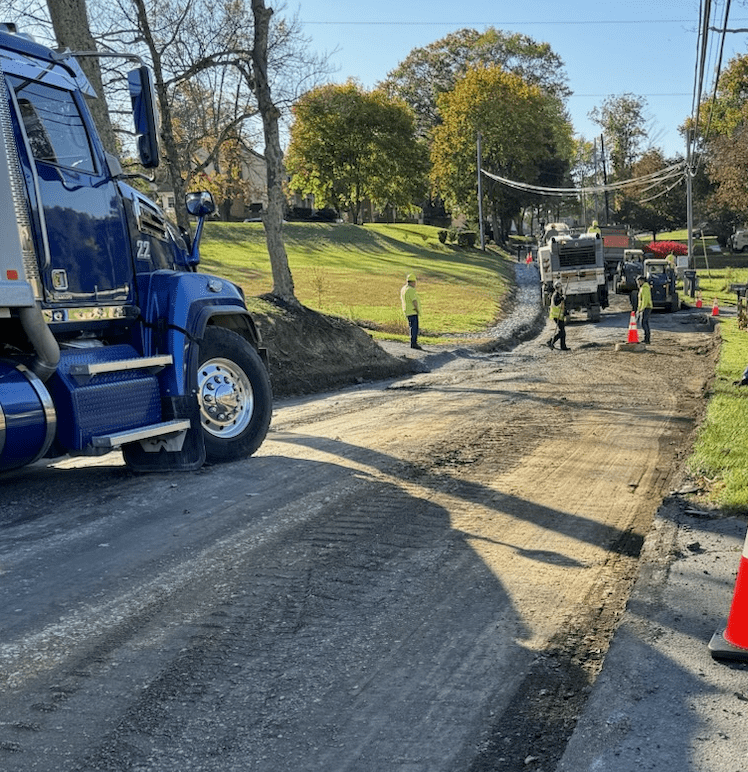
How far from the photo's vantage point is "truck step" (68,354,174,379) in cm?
714

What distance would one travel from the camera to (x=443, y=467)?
8.85m

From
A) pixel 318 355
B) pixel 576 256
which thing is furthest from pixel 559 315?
pixel 576 256

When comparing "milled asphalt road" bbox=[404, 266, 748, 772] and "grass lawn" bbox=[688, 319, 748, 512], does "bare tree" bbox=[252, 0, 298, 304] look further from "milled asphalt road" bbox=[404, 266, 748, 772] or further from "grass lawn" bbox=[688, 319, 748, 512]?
"milled asphalt road" bbox=[404, 266, 748, 772]

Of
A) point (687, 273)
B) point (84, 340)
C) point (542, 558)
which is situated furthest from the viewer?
point (687, 273)

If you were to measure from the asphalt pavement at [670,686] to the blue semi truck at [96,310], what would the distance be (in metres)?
4.15

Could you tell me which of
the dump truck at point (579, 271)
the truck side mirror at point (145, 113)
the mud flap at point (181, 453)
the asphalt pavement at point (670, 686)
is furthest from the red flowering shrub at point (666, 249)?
the asphalt pavement at point (670, 686)

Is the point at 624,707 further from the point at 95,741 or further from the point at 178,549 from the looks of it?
the point at 178,549

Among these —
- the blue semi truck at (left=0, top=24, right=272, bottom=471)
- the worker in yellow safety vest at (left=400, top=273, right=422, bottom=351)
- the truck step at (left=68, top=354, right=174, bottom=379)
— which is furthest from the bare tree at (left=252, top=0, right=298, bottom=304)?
the truck step at (left=68, top=354, right=174, bottom=379)

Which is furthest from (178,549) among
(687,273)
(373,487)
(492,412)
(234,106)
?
(687,273)

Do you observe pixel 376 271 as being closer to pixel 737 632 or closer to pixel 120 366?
pixel 120 366

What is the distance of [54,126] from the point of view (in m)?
7.34

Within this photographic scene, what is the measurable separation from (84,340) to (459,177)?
226ft

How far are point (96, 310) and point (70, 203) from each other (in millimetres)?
877

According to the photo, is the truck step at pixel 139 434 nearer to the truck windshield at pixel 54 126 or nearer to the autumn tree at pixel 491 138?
the truck windshield at pixel 54 126
